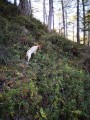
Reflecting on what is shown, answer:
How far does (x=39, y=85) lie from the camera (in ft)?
27.0

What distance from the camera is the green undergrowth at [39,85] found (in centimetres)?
687

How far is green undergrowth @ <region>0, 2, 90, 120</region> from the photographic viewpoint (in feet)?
22.5

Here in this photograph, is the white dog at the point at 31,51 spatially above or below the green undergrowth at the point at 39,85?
above

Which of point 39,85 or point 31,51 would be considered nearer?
point 39,85

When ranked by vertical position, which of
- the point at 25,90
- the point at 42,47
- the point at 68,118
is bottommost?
the point at 68,118

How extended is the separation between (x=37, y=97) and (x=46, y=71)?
216cm

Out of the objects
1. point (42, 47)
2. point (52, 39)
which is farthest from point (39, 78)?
point (52, 39)

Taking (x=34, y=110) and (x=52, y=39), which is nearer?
(x=34, y=110)

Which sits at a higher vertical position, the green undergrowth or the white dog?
the white dog

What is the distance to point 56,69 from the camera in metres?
9.83

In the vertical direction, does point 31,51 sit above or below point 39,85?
above

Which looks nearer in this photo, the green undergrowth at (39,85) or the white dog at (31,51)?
the green undergrowth at (39,85)

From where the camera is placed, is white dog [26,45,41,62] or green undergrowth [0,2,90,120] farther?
white dog [26,45,41,62]

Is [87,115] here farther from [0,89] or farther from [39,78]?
[0,89]
